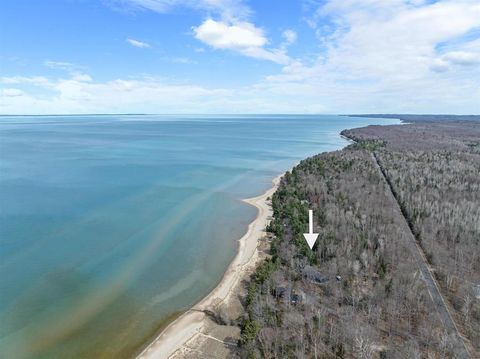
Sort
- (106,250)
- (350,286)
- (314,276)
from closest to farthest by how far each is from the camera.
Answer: (350,286) → (314,276) → (106,250)

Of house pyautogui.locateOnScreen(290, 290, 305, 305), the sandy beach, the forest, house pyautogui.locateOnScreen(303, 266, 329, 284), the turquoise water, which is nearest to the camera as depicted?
the forest

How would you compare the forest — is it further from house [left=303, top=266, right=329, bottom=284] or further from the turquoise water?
the turquoise water

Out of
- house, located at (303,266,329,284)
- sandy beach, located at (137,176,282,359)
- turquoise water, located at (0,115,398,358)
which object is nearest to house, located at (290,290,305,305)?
house, located at (303,266,329,284)

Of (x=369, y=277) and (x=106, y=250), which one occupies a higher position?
(x=369, y=277)

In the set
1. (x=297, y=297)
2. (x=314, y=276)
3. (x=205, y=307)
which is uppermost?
(x=314, y=276)

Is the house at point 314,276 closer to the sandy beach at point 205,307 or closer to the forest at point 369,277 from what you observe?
the forest at point 369,277

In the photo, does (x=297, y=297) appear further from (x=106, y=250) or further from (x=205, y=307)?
(x=106, y=250)

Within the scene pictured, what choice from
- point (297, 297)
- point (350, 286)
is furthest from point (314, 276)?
point (297, 297)
